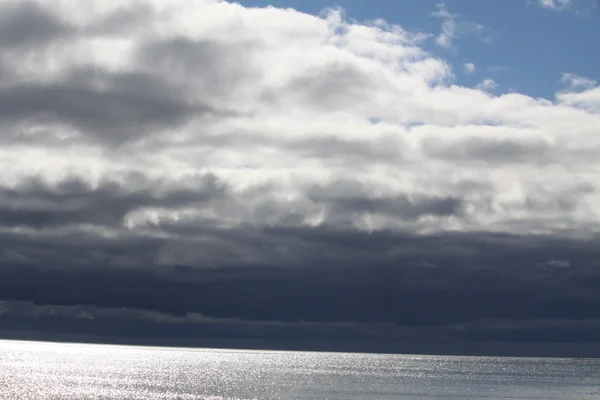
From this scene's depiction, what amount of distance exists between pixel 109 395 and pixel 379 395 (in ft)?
201

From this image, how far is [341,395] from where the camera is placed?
184375 millimetres

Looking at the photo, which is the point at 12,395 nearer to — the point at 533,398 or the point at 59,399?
the point at 59,399

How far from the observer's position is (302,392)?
642ft

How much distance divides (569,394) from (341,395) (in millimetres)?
58347

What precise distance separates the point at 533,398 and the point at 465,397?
15449mm

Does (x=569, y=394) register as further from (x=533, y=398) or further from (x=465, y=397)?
(x=465, y=397)

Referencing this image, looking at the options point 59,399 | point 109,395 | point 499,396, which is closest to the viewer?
point 59,399

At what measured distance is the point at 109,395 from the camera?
180 meters

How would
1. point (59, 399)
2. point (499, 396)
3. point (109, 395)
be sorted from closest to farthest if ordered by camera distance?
point (59, 399) < point (109, 395) < point (499, 396)

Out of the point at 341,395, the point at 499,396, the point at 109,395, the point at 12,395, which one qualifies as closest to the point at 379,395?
the point at 341,395

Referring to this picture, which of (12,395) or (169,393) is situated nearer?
(12,395)

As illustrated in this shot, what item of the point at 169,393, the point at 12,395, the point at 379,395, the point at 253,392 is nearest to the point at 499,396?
the point at 379,395

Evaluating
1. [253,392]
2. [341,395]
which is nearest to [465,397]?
[341,395]

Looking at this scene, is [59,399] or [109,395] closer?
[59,399]
